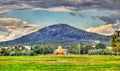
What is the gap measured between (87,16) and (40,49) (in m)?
7.06

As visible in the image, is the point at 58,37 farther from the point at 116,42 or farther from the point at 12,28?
the point at 116,42

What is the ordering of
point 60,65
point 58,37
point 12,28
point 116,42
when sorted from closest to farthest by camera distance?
point 60,65, point 116,42, point 12,28, point 58,37

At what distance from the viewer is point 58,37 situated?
2594 inches

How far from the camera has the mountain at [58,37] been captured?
194 ft

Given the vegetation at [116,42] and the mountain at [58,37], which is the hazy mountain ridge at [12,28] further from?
the vegetation at [116,42]

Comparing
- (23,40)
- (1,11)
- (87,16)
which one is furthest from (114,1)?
(23,40)

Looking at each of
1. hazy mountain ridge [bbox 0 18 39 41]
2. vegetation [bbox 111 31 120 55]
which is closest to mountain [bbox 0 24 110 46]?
hazy mountain ridge [bbox 0 18 39 41]

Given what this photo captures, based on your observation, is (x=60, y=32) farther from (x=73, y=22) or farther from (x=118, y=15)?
(x=118, y=15)

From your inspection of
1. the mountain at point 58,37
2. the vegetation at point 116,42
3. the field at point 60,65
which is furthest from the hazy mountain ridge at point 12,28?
the field at point 60,65

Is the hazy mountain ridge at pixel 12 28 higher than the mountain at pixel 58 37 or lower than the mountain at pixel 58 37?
higher

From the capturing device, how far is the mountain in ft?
194

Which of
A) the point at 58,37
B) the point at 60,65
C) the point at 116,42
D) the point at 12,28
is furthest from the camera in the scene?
the point at 58,37

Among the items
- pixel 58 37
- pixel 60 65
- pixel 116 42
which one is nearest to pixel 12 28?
pixel 116 42

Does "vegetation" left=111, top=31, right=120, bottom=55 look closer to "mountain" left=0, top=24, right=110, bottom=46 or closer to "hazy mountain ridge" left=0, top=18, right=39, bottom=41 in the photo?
"mountain" left=0, top=24, right=110, bottom=46
